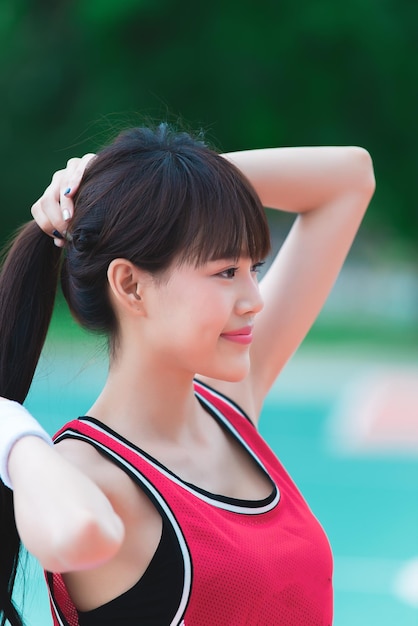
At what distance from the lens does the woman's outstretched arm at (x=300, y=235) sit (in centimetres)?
178

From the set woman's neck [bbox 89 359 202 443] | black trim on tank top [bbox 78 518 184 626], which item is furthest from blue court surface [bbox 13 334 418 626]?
black trim on tank top [bbox 78 518 184 626]


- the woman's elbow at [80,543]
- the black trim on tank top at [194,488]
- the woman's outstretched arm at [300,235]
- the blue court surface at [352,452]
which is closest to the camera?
the woman's elbow at [80,543]

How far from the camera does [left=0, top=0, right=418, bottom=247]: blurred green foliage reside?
36.9 feet

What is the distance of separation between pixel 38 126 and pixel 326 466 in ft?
22.0

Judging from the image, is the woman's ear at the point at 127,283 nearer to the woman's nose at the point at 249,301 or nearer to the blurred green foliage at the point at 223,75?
the woman's nose at the point at 249,301

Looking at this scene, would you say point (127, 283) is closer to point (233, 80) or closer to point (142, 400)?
point (142, 400)

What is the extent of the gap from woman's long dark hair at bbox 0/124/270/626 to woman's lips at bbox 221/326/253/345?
11 centimetres

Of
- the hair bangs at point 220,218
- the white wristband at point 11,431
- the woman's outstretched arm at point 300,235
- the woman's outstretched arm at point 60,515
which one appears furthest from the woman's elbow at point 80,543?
the woman's outstretched arm at point 300,235

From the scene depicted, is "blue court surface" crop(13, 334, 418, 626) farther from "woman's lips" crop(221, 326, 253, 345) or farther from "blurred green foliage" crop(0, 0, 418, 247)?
"blurred green foliage" crop(0, 0, 418, 247)

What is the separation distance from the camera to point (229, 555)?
4.42ft

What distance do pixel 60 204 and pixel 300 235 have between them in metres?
0.53

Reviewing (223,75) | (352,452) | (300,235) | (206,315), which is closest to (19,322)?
(206,315)

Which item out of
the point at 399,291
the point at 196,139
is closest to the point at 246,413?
the point at 196,139

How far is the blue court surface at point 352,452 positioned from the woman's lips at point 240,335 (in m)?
0.28
